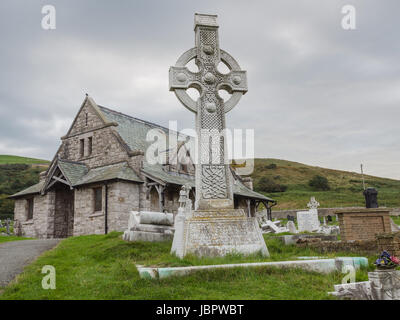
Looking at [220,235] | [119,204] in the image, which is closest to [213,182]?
[220,235]

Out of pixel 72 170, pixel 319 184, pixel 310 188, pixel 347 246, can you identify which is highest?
pixel 319 184

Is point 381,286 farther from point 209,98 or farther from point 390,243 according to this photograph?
point 209,98

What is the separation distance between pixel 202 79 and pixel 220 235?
3652 mm

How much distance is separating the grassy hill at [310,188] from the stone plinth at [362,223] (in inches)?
1358

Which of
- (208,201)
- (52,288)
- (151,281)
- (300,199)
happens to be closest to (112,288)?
(151,281)

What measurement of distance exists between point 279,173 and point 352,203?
30.8 m

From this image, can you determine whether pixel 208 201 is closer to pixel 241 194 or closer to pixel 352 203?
pixel 241 194

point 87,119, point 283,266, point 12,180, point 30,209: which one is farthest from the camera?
point 12,180

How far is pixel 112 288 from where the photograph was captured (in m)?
4.98

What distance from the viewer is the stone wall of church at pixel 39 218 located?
68.6 ft

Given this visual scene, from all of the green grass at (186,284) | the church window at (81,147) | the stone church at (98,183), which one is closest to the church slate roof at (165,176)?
the stone church at (98,183)

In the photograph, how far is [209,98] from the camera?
8.15m

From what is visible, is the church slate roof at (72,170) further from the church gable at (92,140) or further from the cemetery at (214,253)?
the cemetery at (214,253)

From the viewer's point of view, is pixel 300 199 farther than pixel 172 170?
Yes
